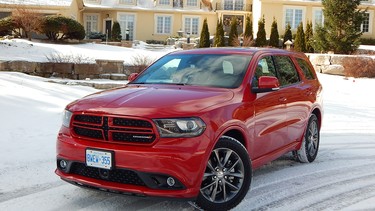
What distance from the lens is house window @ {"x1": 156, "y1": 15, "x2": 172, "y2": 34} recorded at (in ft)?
138

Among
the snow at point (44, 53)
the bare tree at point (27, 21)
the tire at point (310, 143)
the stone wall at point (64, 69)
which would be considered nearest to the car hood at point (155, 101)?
the tire at point (310, 143)

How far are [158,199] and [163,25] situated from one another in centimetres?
3855

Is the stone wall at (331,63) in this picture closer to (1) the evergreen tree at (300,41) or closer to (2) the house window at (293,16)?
(1) the evergreen tree at (300,41)

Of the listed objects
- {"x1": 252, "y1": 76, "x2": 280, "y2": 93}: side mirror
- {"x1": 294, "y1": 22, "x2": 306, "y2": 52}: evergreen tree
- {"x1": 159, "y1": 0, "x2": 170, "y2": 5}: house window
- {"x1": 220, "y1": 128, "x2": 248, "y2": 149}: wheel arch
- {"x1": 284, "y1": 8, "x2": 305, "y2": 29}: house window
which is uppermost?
{"x1": 159, "y1": 0, "x2": 170, "y2": 5}: house window

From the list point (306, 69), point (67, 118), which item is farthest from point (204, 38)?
point (67, 118)

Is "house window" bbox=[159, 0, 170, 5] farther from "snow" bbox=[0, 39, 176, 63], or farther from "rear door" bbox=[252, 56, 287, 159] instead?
"rear door" bbox=[252, 56, 287, 159]

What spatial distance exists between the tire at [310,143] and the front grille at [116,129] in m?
3.43

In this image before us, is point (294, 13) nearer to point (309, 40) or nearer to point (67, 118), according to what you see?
point (309, 40)

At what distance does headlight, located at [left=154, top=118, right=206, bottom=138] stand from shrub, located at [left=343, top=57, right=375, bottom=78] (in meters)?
20.5

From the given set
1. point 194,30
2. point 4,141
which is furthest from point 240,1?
point 4,141

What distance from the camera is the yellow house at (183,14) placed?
131 ft

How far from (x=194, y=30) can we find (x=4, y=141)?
3625 centimetres

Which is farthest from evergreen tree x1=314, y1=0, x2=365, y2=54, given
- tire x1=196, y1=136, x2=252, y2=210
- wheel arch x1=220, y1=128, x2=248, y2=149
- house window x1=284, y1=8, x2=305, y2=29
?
Result: tire x1=196, y1=136, x2=252, y2=210

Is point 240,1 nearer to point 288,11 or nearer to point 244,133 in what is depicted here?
point 288,11
